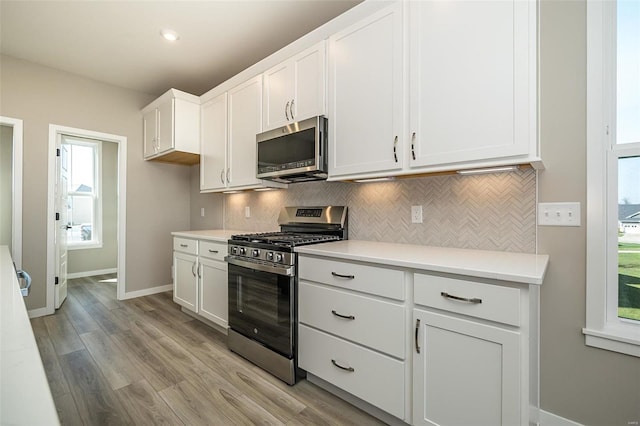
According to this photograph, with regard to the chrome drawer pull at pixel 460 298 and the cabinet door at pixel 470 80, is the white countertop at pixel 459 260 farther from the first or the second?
the cabinet door at pixel 470 80

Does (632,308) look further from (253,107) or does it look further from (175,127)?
(175,127)

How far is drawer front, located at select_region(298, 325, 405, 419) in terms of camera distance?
5.01 ft

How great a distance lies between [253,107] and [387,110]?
1441 millimetres

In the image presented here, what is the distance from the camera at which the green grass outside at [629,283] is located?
1.47 metres

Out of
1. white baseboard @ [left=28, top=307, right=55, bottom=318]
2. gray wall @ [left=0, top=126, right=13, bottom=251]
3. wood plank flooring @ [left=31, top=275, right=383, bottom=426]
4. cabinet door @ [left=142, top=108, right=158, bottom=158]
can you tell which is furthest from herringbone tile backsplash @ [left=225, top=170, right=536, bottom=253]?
gray wall @ [left=0, top=126, right=13, bottom=251]

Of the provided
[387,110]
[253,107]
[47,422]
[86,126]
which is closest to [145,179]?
[86,126]

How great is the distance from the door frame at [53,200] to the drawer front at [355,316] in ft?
10.2

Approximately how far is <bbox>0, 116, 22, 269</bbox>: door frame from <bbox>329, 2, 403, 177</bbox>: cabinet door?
341 centimetres

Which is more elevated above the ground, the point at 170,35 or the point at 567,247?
the point at 170,35

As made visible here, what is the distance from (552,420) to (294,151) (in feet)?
7.39

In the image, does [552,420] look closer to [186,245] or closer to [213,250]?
[213,250]

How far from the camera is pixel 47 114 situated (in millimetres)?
3352

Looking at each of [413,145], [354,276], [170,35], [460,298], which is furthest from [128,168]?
[460,298]

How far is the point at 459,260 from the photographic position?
1471 millimetres
